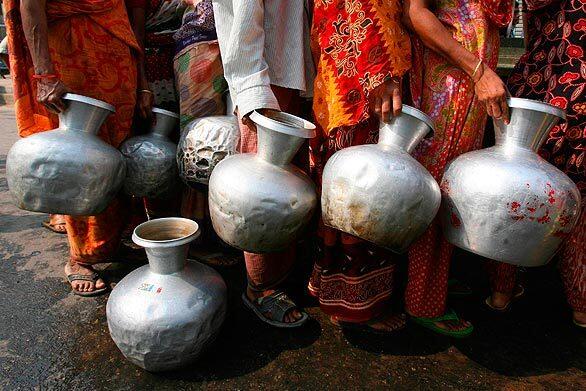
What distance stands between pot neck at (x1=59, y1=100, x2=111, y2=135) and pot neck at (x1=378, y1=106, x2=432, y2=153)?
1238 mm

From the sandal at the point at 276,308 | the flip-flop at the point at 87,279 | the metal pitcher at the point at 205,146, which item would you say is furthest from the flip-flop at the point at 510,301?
the flip-flop at the point at 87,279

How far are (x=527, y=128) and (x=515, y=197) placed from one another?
29 centimetres

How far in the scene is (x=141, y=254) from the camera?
9.09 ft

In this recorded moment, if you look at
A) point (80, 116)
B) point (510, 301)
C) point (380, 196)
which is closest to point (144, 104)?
point (80, 116)

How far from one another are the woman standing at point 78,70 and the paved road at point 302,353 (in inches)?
12.2

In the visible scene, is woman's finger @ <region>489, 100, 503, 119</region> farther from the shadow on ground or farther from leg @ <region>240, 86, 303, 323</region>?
the shadow on ground

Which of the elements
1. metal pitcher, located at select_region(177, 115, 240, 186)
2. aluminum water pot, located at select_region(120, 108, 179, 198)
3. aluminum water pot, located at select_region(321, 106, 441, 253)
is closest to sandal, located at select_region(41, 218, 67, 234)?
aluminum water pot, located at select_region(120, 108, 179, 198)

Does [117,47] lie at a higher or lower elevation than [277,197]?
higher

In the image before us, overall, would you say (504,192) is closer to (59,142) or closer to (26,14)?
(59,142)

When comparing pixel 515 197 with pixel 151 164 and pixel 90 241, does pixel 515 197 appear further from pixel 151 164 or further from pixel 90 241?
pixel 90 241

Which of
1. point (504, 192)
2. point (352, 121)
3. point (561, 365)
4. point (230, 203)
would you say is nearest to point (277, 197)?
point (230, 203)

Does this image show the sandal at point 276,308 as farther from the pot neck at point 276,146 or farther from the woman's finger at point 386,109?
the woman's finger at point 386,109

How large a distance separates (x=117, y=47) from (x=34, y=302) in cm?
143

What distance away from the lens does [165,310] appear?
1.61 m
